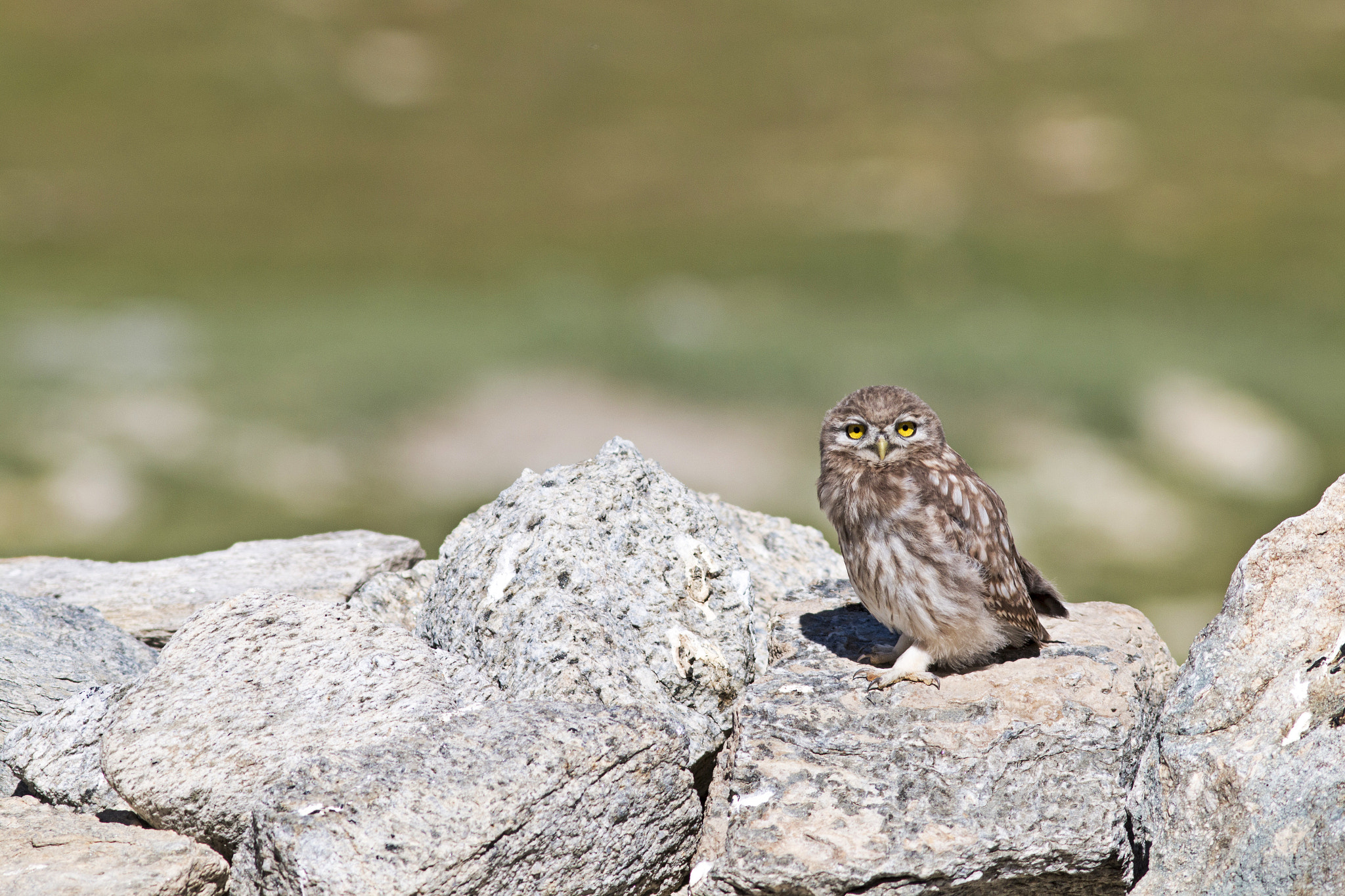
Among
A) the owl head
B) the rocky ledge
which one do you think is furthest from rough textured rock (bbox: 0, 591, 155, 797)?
the owl head

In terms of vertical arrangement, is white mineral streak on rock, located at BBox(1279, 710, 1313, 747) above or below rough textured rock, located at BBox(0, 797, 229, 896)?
above

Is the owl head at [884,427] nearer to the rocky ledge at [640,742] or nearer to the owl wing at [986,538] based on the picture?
the owl wing at [986,538]

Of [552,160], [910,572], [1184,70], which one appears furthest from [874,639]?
[1184,70]

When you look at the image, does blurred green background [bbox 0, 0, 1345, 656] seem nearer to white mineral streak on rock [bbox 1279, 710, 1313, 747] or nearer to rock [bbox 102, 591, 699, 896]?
white mineral streak on rock [bbox 1279, 710, 1313, 747]

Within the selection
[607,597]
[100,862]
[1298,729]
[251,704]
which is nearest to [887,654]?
[607,597]

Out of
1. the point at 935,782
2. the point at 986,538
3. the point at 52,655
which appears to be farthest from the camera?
the point at 52,655

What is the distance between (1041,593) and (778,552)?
1572mm

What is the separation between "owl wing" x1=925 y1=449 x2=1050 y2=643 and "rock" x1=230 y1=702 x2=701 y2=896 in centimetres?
164

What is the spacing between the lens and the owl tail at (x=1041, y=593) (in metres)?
6.21

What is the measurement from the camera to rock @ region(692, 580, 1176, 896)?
4.77 metres

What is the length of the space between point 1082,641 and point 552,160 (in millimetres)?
35539

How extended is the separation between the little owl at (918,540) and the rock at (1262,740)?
2.78ft

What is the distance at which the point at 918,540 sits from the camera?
575 centimetres

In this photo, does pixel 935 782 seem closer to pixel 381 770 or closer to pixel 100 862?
pixel 381 770
